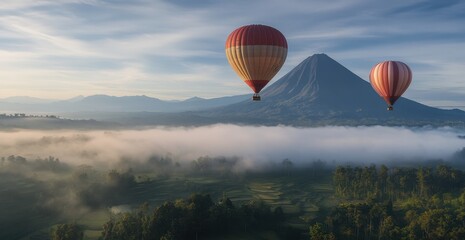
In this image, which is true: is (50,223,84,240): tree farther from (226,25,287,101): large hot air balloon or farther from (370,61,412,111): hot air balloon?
(370,61,412,111): hot air balloon

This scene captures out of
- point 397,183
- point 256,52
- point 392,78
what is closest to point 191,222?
point 256,52

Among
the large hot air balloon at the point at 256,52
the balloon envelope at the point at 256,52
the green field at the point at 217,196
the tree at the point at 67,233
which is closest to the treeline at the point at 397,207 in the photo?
the green field at the point at 217,196

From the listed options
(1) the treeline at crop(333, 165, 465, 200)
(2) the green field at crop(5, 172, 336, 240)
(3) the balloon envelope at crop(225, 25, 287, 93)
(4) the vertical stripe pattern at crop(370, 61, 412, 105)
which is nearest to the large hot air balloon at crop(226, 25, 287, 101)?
(3) the balloon envelope at crop(225, 25, 287, 93)

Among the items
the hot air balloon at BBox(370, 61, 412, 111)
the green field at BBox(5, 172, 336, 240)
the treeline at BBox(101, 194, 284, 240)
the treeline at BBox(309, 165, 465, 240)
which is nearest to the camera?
the hot air balloon at BBox(370, 61, 412, 111)

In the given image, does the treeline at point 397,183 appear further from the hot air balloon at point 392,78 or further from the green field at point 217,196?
the hot air balloon at point 392,78

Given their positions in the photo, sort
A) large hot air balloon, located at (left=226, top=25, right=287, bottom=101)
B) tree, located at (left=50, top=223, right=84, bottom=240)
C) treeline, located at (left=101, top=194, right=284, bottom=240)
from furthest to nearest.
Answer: treeline, located at (left=101, top=194, right=284, bottom=240)
tree, located at (left=50, top=223, right=84, bottom=240)
large hot air balloon, located at (left=226, top=25, right=287, bottom=101)

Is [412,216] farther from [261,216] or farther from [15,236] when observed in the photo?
[15,236]

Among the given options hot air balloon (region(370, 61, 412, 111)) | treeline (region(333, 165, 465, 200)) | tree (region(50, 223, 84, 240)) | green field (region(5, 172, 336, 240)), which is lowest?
green field (region(5, 172, 336, 240))
